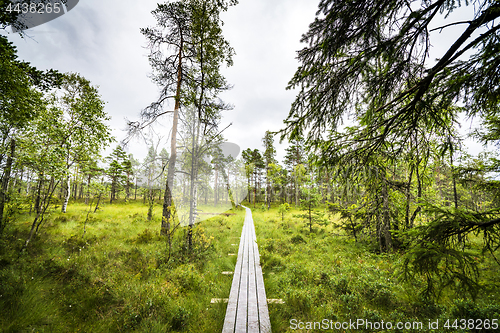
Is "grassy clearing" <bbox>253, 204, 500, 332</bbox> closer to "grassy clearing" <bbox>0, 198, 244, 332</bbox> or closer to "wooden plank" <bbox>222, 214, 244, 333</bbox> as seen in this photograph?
"wooden plank" <bbox>222, 214, 244, 333</bbox>

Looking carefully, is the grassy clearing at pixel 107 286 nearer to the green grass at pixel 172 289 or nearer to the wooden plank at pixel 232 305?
the green grass at pixel 172 289

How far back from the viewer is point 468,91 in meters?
2.52

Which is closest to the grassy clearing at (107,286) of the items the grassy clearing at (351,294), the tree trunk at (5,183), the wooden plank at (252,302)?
the wooden plank at (252,302)

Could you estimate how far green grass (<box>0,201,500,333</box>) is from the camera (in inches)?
135

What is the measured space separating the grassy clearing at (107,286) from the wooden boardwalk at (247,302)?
0.26m

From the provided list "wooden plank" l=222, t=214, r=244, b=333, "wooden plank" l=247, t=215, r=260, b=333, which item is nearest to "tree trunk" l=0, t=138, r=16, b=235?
"wooden plank" l=222, t=214, r=244, b=333

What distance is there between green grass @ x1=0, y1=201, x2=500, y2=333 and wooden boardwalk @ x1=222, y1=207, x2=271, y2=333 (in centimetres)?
20

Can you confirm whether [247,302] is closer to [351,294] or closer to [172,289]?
[172,289]

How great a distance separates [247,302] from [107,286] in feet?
12.8

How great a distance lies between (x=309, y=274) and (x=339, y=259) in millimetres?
2226

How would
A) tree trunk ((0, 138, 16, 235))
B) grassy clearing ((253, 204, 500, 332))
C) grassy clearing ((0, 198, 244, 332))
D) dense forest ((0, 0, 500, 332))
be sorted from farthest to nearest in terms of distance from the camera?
tree trunk ((0, 138, 16, 235)) → grassy clearing ((253, 204, 500, 332)) → grassy clearing ((0, 198, 244, 332)) → dense forest ((0, 0, 500, 332))

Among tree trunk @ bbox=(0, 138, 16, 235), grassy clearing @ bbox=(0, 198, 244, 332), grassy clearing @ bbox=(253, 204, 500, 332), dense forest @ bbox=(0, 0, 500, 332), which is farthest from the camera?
tree trunk @ bbox=(0, 138, 16, 235)

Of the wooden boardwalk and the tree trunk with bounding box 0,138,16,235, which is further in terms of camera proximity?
the tree trunk with bounding box 0,138,16,235

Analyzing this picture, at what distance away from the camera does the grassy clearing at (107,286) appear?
335 cm
